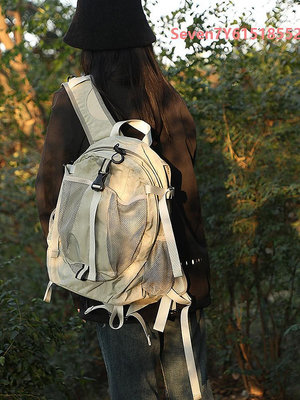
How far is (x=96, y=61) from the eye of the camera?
2.35 metres

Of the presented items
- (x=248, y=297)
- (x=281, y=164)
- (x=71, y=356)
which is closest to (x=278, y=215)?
(x=281, y=164)

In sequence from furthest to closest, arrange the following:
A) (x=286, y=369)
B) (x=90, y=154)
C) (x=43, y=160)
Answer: (x=286, y=369), (x=43, y=160), (x=90, y=154)

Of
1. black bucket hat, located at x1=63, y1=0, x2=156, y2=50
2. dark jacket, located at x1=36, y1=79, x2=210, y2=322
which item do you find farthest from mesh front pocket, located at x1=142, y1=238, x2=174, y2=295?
black bucket hat, located at x1=63, y1=0, x2=156, y2=50

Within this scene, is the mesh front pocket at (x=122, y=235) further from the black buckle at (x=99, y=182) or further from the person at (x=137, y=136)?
the person at (x=137, y=136)

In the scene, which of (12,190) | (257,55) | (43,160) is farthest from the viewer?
(12,190)

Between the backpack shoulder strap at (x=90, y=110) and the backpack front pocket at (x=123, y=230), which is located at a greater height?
the backpack shoulder strap at (x=90, y=110)

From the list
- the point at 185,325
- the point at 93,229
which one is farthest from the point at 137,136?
the point at 185,325

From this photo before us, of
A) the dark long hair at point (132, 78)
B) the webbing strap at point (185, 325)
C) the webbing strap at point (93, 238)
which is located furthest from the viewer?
the dark long hair at point (132, 78)

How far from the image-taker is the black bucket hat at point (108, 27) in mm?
2311

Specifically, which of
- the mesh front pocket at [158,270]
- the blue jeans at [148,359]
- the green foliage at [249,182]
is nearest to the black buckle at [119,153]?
the mesh front pocket at [158,270]

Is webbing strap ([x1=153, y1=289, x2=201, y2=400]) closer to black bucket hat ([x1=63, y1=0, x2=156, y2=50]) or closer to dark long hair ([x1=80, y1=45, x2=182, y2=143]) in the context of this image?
dark long hair ([x1=80, y1=45, x2=182, y2=143])

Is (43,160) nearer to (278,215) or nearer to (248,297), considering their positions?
(278,215)

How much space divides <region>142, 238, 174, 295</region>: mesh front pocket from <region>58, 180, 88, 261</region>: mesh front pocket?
9.9 inches

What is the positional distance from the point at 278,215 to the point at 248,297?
2.09ft
